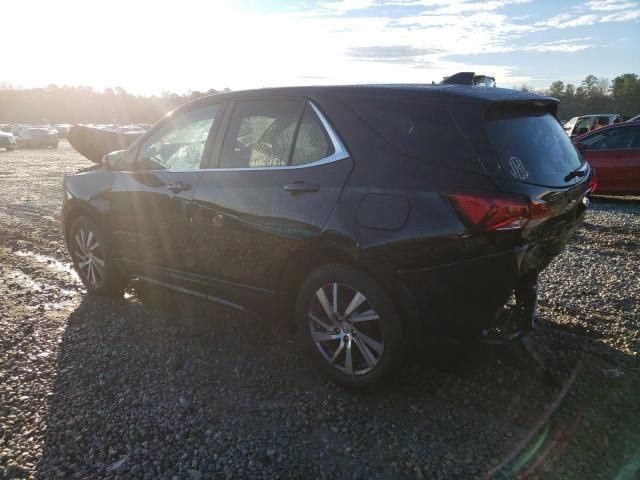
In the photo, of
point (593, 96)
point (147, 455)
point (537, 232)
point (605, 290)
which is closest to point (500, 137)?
point (537, 232)

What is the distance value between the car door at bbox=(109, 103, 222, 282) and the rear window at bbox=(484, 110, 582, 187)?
2080 mm

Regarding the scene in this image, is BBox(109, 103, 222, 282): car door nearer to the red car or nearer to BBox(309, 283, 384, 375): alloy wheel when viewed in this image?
BBox(309, 283, 384, 375): alloy wheel

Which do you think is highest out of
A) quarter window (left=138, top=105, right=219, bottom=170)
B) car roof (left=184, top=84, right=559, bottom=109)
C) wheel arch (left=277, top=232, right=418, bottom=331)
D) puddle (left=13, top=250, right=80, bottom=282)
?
car roof (left=184, top=84, right=559, bottom=109)

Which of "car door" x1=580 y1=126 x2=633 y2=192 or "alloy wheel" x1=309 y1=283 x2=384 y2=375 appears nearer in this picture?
"alloy wheel" x1=309 y1=283 x2=384 y2=375

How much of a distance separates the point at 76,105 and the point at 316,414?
8589cm

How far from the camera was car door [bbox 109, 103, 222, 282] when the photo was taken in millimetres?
3928

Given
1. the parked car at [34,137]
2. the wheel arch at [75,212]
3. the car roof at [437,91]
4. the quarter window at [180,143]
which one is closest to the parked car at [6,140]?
the parked car at [34,137]

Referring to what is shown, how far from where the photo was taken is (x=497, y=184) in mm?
2613

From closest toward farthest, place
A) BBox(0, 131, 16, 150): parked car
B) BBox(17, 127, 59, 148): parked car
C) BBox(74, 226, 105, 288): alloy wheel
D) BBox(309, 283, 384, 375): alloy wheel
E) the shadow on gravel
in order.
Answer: the shadow on gravel → BBox(309, 283, 384, 375): alloy wheel → BBox(74, 226, 105, 288): alloy wheel → BBox(0, 131, 16, 150): parked car → BBox(17, 127, 59, 148): parked car

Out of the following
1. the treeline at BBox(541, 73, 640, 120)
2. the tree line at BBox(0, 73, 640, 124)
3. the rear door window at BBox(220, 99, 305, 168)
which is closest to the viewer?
the rear door window at BBox(220, 99, 305, 168)

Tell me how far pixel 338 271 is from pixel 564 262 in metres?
3.75

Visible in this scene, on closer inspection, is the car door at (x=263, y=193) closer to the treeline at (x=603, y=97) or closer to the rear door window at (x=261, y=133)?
the rear door window at (x=261, y=133)

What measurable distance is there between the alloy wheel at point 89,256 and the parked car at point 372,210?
1.18 m

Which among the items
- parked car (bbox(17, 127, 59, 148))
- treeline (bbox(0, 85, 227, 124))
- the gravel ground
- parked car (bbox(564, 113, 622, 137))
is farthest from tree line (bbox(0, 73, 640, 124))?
the gravel ground
